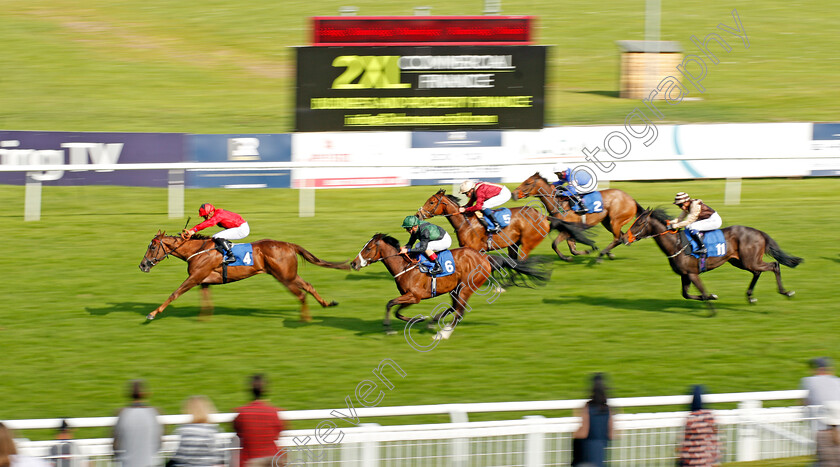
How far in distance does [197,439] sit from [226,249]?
5.18 meters

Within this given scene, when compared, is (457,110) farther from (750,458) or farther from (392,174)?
(750,458)

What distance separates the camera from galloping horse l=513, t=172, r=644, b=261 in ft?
43.5

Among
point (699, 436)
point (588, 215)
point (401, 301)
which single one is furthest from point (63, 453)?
point (588, 215)

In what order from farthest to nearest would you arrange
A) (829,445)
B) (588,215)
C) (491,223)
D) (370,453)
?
(588,215) < (491,223) < (370,453) < (829,445)

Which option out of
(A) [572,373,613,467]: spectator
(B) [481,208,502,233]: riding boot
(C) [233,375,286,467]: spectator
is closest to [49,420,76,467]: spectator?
(C) [233,375,286,467]: spectator

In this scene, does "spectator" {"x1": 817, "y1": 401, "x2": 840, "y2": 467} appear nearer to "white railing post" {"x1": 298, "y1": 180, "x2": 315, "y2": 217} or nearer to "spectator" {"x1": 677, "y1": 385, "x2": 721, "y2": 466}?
"spectator" {"x1": 677, "y1": 385, "x2": 721, "y2": 466}

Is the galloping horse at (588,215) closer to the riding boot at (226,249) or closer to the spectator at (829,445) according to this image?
the riding boot at (226,249)

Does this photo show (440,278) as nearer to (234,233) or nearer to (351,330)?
(351,330)

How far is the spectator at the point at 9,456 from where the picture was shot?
4938 millimetres

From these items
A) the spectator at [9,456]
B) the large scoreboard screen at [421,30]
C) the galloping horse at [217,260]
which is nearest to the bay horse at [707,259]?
the galloping horse at [217,260]

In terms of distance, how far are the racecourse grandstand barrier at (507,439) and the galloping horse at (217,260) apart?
14.1ft

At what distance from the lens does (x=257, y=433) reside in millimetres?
5781

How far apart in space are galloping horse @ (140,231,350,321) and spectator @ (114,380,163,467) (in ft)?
16.0

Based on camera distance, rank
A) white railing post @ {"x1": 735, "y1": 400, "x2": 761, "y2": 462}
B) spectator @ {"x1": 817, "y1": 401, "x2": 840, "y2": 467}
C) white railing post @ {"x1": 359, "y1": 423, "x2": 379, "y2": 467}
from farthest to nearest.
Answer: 1. white railing post @ {"x1": 735, "y1": 400, "x2": 761, "y2": 462}
2. white railing post @ {"x1": 359, "y1": 423, "x2": 379, "y2": 467}
3. spectator @ {"x1": 817, "y1": 401, "x2": 840, "y2": 467}
